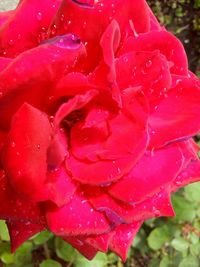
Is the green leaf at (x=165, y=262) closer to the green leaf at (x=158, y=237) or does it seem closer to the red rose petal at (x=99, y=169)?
the green leaf at (x=158, y=237)

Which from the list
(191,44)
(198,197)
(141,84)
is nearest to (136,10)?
(141,84)

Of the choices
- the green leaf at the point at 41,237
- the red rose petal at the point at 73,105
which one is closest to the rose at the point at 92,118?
the red rose petal at the point at 73,105

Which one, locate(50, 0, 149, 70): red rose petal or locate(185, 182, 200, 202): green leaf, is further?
locate(185, 182, 200, 202): green leaf

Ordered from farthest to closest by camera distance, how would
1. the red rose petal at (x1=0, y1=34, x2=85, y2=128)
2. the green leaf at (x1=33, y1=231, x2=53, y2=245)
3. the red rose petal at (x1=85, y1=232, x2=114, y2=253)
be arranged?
1. the green leaf at (x1=33, y1=231, x2=53, y2=245)
2. the red rose petal at (x1=85, y1=232, x2=114, y2=253)
3. the red rose petal at (x1=0, y1=34, x2=85, y2=128)

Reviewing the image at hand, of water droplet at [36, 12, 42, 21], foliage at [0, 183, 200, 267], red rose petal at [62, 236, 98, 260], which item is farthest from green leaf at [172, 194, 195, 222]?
water droplet at [36, 12, 42, 21]

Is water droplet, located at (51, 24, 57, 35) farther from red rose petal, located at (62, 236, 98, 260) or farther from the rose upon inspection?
red rose petal, located at (62, 236, 98, 260)

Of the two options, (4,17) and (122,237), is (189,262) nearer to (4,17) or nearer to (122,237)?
(122,237)
